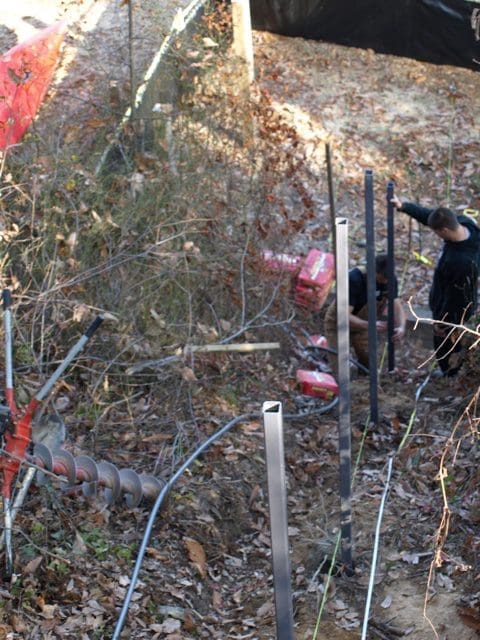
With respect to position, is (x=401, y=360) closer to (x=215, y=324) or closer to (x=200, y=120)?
(x=215, y=324)

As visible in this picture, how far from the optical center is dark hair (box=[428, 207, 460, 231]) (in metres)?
7.78

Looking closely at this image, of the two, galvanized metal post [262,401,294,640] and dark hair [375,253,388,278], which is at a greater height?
galvanized metal post [262,401,294,640]

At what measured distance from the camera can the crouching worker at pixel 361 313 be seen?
27.1 feet

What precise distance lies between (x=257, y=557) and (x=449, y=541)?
1.36 m

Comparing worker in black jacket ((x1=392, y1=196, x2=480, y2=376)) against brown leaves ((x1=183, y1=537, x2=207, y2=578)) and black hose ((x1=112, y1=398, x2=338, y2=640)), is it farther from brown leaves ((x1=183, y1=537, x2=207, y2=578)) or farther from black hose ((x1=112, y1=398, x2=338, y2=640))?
brown leaves ((x1=183, y1=537, x2=207, y2=578))

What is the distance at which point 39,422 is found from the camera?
20.9 ft

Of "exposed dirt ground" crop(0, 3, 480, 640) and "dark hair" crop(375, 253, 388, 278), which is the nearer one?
"exposed dirt ground" crop(0, 3, 480, 640)

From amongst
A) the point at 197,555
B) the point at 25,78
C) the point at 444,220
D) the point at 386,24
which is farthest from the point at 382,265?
the point at 386,24

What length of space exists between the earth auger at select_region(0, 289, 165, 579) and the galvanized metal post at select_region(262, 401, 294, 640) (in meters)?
2.21

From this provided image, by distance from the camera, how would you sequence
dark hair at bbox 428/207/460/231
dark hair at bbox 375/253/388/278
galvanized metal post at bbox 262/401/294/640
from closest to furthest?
galvanized metal post at bbox 262/401/294/640
dark hair at bbox 428/207/460/231
dark hair at bbox 375/253/388/278

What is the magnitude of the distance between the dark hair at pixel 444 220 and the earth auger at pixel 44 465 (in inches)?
128

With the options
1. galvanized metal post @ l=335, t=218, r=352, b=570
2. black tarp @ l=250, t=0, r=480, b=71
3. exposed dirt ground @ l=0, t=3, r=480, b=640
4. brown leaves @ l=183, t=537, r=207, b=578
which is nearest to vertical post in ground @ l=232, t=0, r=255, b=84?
exposed dirt ground @ l=0, t=3, r=480, b=640

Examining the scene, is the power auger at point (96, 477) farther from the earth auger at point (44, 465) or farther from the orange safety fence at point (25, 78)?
the orange safety fence at point (25, 78)

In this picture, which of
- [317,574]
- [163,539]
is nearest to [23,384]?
[163,539]
